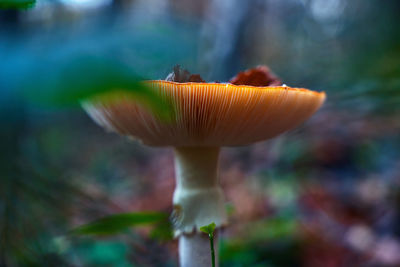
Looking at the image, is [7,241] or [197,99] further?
[7,241]

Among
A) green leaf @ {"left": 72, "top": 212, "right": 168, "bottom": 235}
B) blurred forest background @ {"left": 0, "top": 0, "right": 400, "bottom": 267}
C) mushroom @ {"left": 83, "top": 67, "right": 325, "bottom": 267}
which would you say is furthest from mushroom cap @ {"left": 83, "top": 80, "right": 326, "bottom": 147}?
green leaf @ {"left": 72, "top": 212, "right": 168, "bottom": 235}

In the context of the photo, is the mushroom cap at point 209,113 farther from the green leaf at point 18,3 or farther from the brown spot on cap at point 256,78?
the green leaf at point 18,3

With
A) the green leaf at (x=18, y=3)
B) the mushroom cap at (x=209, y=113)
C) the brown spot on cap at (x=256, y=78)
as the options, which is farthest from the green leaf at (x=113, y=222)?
the green leaf at (x=18, y=3)

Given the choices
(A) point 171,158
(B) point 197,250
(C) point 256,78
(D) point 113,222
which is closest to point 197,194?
(B) point 197,250

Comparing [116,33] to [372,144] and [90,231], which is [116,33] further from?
[372,144]

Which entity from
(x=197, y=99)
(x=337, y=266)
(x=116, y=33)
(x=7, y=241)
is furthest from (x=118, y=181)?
(x=116, y=33)
